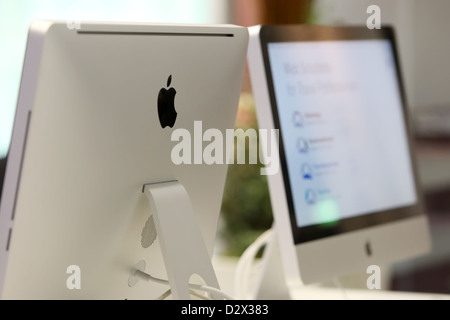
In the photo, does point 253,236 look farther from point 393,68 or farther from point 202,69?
point 202,69

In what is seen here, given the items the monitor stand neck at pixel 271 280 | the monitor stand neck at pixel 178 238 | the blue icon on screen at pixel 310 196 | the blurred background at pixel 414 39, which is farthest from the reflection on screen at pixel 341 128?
the blurred background at pixel 414 39

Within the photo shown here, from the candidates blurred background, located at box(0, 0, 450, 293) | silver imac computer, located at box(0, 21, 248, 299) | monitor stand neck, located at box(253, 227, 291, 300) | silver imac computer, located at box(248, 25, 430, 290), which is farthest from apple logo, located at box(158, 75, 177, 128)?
blurred background, located at box(0, 0, 450, 293)

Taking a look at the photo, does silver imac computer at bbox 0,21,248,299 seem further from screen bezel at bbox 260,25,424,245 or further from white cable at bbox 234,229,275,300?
white cable at bbox 234,229,275,300

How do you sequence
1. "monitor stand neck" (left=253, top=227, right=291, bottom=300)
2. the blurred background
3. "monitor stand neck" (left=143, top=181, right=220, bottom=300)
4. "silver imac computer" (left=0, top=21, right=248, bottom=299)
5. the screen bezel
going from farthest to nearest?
the blurred background
"monitor stand neck" (left=253, top=227, right=291, bottom=300)
the screen bezel
"monitor stand neck" (left=143, top=181, right=220, bottom=300)
"silver imac computer" (left=0, top=21, right=248, bottom=299)

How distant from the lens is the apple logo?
38.8 inches

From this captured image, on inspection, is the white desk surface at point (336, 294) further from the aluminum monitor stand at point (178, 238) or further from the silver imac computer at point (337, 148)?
the aluminum monitor stand at point (178, 238)

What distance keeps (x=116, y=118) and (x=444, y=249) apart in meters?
3.34

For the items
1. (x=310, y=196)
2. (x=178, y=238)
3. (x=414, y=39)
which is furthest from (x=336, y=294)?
(x=414, y=39)

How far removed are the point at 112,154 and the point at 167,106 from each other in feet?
0.36

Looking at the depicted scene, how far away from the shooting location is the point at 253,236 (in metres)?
2.18

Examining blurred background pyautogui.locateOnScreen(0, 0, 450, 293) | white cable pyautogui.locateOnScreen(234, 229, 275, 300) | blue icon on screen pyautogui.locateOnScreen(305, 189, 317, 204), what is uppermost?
blurred background pyautogui.locateOnScreen(0, 0, 450, 293)

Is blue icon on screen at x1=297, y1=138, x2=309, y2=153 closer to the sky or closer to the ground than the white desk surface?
closer to the sky

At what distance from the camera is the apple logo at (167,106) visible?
986 mm

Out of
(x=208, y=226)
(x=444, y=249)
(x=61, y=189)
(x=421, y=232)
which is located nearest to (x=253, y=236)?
(x=421, y=232)
